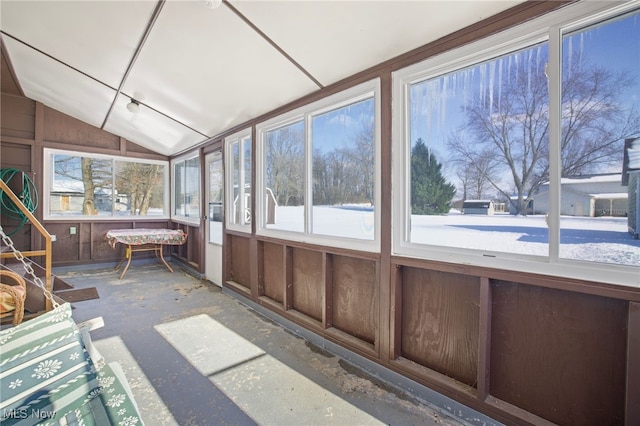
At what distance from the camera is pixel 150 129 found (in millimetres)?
4859

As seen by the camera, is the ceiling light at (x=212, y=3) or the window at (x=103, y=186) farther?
the window at (x=103, y=186)

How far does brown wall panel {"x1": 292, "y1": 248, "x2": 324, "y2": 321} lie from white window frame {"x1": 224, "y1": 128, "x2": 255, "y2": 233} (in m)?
0.97

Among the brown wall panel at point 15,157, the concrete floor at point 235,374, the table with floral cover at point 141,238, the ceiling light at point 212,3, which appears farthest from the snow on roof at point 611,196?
the brown wall panel at point 15,157

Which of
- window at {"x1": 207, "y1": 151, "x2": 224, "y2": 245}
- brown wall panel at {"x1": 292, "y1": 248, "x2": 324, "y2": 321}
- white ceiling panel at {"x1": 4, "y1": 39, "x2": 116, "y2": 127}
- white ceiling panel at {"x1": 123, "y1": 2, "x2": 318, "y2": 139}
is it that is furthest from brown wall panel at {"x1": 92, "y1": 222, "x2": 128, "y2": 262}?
brown wall panel at {"x1": 292, "y1": 248, "x2": 324, "y2": 321}

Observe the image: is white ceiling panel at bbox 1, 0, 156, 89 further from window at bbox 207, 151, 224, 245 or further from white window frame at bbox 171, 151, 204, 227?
white window frame at bbox 171, 151, 204, 227

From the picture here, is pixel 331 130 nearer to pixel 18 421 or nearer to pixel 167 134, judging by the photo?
pixel 18 421

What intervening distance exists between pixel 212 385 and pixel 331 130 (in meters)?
2.20

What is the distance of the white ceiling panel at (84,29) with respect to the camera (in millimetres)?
2250

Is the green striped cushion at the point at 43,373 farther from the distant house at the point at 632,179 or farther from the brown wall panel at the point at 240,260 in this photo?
the brown wall panel at the point at 240,260

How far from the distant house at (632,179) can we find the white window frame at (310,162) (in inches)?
49.2

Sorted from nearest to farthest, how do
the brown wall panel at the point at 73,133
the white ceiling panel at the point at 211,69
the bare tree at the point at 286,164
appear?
the white ceiling panel at the point at 211,69
the bare tree at the point at 286,164
the brown wall panel at the point at 73,133

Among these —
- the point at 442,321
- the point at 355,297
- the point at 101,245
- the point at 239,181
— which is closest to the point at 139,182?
the point at 101,245

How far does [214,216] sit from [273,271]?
1868mm

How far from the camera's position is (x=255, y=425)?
1694 mm
